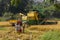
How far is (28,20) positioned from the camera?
83.3 ft

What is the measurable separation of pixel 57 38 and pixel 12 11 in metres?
41.6

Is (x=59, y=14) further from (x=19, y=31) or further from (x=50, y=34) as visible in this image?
(x=50, y=34)

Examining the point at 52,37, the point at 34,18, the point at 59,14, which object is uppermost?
the point at 52,37

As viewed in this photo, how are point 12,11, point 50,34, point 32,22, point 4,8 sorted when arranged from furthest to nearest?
point 4,8
point 12,11
point 32,22
point 50,34

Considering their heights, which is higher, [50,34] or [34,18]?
[50,34]

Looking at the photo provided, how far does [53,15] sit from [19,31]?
3579 centimetres

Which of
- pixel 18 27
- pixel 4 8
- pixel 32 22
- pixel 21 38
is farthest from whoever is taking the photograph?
pixel 4 8

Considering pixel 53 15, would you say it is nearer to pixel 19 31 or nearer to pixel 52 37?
pixel 19 31

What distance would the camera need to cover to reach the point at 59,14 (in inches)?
2087

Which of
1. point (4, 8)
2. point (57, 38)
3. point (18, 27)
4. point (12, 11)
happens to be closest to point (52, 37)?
point (57, 38)

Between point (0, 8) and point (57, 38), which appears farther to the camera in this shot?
point (0, 8)

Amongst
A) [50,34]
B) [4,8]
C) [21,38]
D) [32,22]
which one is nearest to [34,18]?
[32,22]

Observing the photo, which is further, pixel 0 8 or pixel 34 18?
pixel 0 8

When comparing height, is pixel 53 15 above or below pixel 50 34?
below
